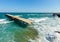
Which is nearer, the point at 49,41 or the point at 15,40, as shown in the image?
the point at 49,41

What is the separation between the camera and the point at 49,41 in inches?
455

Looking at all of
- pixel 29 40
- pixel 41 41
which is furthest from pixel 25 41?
pixel 41 41

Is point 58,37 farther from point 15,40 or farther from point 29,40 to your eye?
point 15,40

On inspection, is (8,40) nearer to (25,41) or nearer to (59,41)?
(25,41)

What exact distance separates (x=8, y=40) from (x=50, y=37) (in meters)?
3.53

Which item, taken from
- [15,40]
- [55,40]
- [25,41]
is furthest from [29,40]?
[55,40]

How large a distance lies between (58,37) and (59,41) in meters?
0.90

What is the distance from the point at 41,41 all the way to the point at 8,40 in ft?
9.20

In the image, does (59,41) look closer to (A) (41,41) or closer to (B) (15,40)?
(A) (41,41)

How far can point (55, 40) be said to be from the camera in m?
11.6

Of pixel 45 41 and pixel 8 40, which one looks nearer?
pixel 45 41

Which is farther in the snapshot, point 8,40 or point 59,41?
point 8,40

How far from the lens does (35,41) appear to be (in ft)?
39.0

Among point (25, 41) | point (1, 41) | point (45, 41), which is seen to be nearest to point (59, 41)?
point (45, 41)
